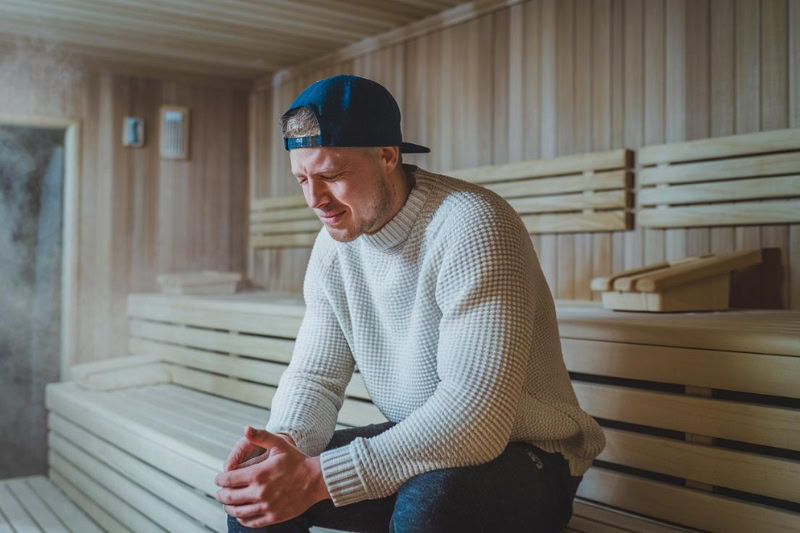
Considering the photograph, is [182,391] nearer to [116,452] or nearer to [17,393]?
[116,452]

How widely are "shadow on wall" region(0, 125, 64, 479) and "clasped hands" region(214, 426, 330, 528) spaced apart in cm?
349

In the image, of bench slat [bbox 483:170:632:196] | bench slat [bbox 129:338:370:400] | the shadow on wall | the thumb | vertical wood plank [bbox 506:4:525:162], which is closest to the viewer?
the thumb

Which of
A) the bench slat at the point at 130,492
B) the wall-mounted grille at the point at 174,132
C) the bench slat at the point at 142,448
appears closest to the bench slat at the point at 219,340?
the bench slat at the point at 142,448

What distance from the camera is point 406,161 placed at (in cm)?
398

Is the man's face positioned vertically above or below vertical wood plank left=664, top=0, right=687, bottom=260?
below

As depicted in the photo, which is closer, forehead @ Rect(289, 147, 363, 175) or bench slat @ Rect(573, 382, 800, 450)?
forehead @ Rect(289, 147, 363, 175)

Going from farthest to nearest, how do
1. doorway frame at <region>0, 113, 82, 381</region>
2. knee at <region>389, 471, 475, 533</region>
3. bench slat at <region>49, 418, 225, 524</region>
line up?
doorway frame at <region>0, 113, 82, 381</region> < bench slat at <region>49, 418, 225, 524</region> < knee at <region>389, 471, 475, 533</region>

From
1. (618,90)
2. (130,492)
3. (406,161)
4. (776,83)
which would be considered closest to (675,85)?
(618,90)

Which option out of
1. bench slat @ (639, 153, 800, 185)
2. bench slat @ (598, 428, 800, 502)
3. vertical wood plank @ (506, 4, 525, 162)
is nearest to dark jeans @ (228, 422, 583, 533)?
bench slat @ (598, 428, 800, 502)

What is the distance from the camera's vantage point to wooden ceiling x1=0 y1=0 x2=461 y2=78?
3576mm

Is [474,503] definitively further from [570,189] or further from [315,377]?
[570,189]

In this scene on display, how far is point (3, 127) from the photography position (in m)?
4.29

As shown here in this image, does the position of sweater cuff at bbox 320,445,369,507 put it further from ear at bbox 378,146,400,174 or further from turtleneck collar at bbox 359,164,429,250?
ear at bbox 378,146,400,174

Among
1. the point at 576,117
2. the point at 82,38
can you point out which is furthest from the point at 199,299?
the point at 576,117
